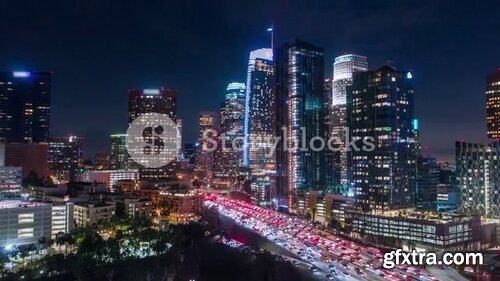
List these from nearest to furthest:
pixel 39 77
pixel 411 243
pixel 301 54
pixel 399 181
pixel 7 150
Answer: pixel 411 243 < pixel 399 181 < pixel 7 150 < pixel 301 54 < pixel 39 77

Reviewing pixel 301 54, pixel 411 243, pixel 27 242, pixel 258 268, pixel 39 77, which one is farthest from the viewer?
pixel 39 77

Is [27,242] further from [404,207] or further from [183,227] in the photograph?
[404,207]

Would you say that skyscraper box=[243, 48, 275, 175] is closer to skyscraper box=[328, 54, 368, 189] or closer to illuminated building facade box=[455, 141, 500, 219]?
skyscraper box=[328, 54, 368, 189]

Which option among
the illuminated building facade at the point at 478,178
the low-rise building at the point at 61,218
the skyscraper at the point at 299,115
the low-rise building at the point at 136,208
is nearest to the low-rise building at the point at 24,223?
the low-rise building at the point at 61,218

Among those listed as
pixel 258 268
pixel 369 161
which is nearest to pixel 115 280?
pixel 258 268

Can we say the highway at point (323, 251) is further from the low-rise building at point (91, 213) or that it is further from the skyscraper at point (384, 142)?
the low-rise building at point (91, 213)
